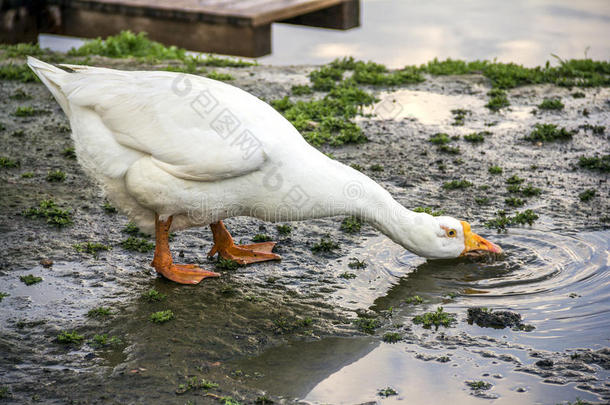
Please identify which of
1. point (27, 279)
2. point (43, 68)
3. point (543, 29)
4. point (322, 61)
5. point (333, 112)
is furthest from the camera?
point (543, 29)

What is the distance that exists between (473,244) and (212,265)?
212 cm

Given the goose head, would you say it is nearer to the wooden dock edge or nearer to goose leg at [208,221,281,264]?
goose leg at [208,221,281,264]

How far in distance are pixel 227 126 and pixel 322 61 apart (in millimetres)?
7279

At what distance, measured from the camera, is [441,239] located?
5535mm

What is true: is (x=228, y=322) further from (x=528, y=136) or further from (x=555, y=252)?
(x=528, y=136)

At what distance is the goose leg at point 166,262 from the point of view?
556cm

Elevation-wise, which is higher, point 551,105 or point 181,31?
point 181,31

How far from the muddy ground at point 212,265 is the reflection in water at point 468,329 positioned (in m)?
0.13

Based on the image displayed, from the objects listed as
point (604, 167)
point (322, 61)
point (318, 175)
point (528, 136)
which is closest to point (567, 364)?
point (318, 175)

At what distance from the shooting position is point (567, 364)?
4.52m

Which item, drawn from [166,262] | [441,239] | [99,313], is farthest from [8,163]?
[441,239]

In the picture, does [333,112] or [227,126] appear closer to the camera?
[227,126]

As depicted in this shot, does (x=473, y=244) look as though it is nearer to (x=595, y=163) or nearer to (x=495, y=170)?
(x=495, y=170)

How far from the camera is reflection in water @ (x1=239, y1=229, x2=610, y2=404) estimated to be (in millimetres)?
4340
